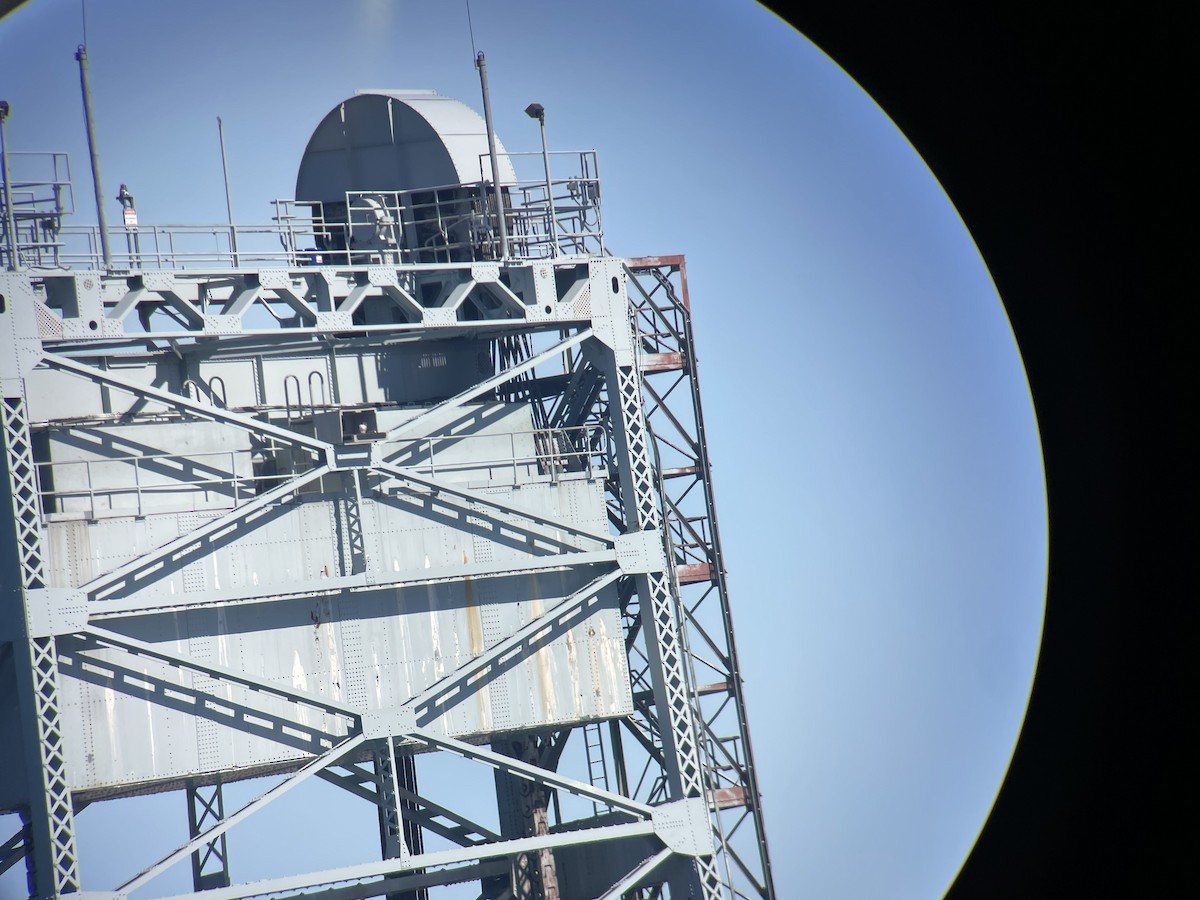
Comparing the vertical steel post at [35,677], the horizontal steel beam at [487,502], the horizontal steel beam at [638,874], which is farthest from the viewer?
the horizontal steel beam at [487,502]

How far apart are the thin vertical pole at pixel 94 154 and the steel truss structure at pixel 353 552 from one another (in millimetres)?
568

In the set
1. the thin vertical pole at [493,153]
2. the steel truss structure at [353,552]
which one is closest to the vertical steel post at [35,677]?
the steel truss structure at [353,552]

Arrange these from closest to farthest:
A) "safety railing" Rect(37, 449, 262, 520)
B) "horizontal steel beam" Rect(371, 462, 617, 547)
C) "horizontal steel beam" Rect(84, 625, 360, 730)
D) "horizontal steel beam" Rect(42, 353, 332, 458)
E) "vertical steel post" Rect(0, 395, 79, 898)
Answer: "vertical steel post" Rect(0, 395, 79, 898)
"horizontal steel beam" Rect(84, 625, 360, 730)
"horizontal steel beam" Rect(42, 353, 332, 458)
"safety railing" Rect(37, 449, 262, 520)
"horizontal steel beam" Rect(371, 462, 617, 547)

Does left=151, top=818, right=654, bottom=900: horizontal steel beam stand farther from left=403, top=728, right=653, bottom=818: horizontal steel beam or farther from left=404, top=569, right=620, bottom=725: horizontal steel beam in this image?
left=404, top=569, right=620, bottom=725: horizontal steel beam

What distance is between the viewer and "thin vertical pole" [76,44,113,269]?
2577cm

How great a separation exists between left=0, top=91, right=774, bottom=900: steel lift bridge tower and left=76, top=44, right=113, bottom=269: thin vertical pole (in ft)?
0.47

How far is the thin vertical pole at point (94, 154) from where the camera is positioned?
25766mm

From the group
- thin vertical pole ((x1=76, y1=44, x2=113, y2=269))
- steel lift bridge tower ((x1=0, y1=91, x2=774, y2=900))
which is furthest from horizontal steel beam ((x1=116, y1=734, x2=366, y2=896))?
thin vertical pole ((x1=76, y1=44, x2=113, y2=269))

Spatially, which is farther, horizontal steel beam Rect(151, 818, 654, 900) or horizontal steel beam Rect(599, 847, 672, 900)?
horizontal steel beam Rect(599, 847, 672, 900)

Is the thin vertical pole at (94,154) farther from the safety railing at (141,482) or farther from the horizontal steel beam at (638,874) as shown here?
the horizontal steel beam at (638,874)

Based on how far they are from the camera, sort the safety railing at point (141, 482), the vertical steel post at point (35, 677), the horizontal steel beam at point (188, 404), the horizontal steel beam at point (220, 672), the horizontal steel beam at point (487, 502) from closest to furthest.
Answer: the vertical steel post at point (35, 677), the horizontal steel beam at point (220, 672), the horizontal steel beam at point (188, 404), the safety railing at point (141, 482), the horizontal steel beam at point (487, 502)

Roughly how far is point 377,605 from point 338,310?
491 cm

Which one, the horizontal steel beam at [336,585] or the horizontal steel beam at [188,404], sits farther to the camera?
the horizontal steel beam at [188,404]

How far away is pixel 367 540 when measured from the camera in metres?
26.4
